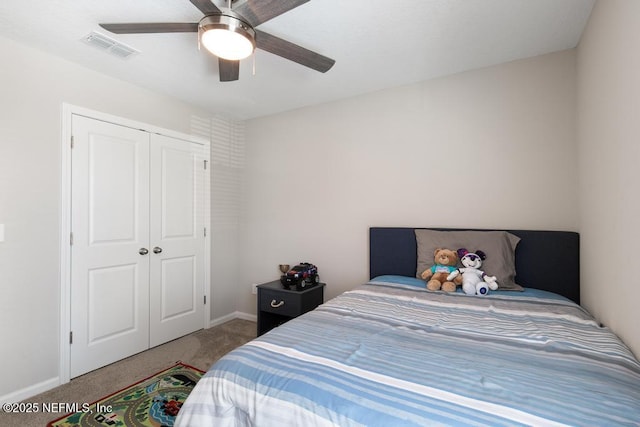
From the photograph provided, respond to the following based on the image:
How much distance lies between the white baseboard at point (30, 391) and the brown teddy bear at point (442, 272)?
2.67 metres

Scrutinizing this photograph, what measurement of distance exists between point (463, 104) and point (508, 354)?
78.7 inches

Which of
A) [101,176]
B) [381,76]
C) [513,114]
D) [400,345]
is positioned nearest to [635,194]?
[400,345]

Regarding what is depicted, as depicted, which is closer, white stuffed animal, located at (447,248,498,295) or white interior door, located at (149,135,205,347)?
white stuffed animal, located at (447,248,498,295)

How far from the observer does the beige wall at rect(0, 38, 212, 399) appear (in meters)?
1.99

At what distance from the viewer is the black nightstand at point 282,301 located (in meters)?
2.66

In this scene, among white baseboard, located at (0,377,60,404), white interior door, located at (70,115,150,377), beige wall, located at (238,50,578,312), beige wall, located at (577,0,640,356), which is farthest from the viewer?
white interior door, located at (70,115,150,377)

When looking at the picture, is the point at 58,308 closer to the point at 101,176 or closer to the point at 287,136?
the point at 101,176

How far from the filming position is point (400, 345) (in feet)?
3.94

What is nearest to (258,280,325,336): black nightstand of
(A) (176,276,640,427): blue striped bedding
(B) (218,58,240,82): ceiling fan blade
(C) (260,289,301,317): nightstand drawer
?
(C) (260,289,301,317): nightstand drawer

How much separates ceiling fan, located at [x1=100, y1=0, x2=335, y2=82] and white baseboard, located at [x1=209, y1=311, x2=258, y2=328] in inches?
109

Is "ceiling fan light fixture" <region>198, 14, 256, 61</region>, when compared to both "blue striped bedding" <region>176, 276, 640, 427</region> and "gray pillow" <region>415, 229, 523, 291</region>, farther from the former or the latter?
"gray pillow" <region>415, 229, 523, 291</region>

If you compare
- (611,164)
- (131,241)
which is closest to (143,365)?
(131,241)

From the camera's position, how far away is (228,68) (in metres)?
Result: 1.91

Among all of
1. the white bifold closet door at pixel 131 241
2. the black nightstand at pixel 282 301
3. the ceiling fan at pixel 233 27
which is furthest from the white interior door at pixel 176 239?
the ceiling fan at pixel 233 27
